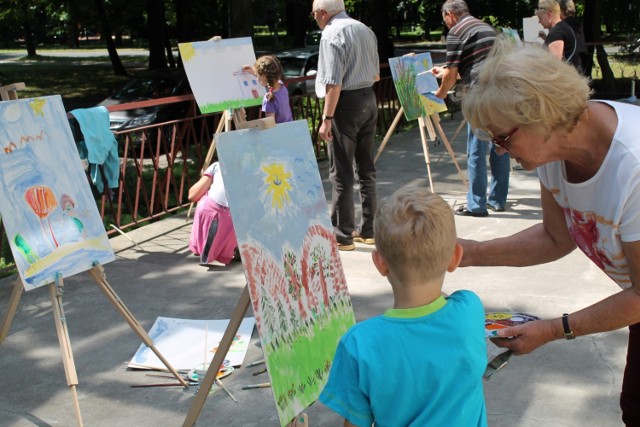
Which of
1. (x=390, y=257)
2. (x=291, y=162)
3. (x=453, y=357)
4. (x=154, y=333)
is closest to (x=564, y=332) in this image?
(x=453, y=357)

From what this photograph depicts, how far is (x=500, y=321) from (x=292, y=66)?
1420cm

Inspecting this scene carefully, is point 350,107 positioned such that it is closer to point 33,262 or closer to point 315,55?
point 33,262

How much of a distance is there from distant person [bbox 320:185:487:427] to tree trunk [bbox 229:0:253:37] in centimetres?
1250

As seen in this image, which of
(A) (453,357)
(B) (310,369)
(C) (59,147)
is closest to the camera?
(A) (453,357)

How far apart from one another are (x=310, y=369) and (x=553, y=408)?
1.29 metres

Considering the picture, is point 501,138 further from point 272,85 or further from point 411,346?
point 272,85

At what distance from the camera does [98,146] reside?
598 centimetres

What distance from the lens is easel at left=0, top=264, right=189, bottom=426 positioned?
3490 mm

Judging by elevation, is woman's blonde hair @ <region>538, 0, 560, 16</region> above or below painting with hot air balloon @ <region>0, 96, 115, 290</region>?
above

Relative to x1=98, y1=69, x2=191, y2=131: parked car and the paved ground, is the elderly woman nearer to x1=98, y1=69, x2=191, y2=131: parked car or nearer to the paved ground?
the paved ground

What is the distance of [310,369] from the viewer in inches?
130

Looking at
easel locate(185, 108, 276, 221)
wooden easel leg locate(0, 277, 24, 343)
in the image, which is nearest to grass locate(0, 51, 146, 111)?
easel locate(185, 108, 276, 221)

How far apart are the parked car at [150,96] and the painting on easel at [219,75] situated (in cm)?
584

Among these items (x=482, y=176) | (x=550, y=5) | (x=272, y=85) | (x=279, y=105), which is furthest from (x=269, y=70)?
(x=550, y=5)
